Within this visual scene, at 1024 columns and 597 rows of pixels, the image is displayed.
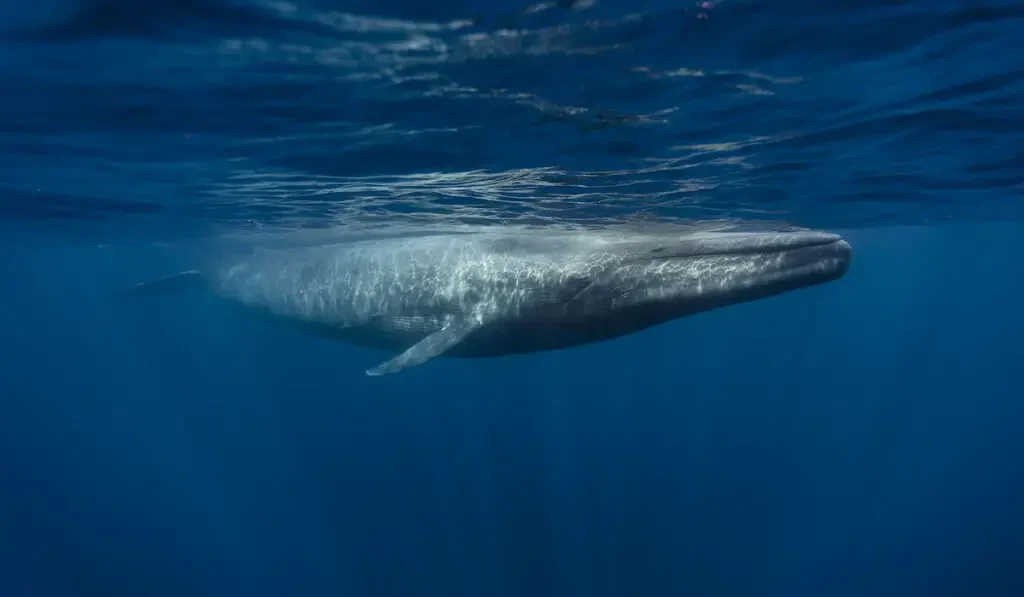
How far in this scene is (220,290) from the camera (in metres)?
18.2

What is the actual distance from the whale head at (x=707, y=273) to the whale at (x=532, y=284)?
0.05 ft

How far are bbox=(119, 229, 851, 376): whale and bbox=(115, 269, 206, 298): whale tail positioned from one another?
885cm

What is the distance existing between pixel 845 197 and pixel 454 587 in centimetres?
2025

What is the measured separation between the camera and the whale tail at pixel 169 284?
2083 cm

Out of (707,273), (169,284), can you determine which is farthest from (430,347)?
(169,284)

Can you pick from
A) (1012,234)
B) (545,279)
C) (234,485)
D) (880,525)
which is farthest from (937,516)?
(234,485)

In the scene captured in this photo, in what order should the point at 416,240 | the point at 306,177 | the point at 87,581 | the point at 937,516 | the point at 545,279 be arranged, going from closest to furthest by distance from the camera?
the point at 545,279, the point at 416,240, the point at 306,177, the point at 87,581, the point at 937,516

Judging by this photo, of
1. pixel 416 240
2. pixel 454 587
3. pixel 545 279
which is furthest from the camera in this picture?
pixel 454 587

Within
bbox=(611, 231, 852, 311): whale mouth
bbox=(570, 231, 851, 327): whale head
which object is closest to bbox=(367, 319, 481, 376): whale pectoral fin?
bbox=(570, 231, 851, 327): whale head

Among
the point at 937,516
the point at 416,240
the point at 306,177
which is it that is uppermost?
the point at 306,177

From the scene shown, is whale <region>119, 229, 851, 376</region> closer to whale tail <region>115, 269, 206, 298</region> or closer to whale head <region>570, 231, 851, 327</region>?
whale head <region>570, 231, 851, 327</region>

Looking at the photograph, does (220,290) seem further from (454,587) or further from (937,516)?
(937,516)

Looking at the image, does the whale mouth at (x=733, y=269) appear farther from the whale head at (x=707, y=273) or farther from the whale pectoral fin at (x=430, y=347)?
the whale pectoral fin at (x=430, y=347)

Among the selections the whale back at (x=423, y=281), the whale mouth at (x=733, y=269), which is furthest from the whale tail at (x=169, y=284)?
the whale mouth at (x=733, y=269)
